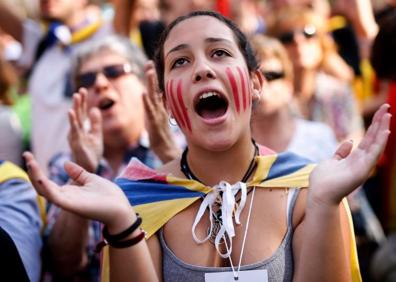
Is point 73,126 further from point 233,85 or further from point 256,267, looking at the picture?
point 256,267

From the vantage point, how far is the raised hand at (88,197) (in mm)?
2689

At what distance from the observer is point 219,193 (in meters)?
3.06

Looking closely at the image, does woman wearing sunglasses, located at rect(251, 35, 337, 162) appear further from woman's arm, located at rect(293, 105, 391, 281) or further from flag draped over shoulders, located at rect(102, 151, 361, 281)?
woman's arm, located at rect(293, 105, 391, 281)

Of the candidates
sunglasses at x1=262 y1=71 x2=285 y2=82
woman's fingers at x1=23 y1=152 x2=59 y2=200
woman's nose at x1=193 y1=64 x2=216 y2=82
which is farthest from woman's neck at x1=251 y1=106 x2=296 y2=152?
woman's fingers at x1=23 y1=152 x2=59 y2=200

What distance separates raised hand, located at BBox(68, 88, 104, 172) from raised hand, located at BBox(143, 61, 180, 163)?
222 mm

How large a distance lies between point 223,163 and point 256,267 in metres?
0.41

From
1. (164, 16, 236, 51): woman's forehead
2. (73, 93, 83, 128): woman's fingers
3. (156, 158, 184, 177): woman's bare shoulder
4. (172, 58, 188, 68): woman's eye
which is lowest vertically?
(73, 93, 83, 128): woman's fingers

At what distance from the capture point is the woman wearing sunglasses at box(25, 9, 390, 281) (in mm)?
2756

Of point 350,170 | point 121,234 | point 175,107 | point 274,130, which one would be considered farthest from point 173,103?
point 274,130

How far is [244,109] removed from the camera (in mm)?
3113

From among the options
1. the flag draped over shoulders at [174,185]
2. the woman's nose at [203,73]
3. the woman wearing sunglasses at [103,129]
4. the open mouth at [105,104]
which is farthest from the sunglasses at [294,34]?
the woman's nose at [203,73]

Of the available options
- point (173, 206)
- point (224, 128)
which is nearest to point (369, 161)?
point (224, 128)

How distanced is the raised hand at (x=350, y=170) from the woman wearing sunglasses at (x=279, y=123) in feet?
6.38

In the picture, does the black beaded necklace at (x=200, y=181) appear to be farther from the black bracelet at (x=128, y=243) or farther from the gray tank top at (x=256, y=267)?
the black bracelet at (x=128, y=243)
